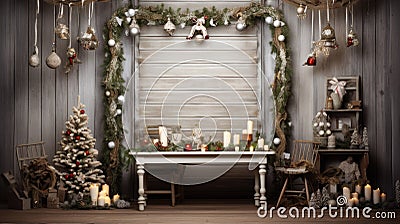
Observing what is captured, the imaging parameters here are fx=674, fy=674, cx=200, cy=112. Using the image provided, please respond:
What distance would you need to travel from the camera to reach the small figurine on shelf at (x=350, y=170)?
24.1 feet

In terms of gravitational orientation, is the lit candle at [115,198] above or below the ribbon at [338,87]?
below

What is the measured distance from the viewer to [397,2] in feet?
25.2

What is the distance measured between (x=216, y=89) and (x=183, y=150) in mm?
1016

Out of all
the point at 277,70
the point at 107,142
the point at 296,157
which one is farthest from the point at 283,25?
the point at 107,142

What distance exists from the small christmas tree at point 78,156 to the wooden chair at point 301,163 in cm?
202

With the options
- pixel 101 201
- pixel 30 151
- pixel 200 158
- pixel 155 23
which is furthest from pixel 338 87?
pixel 30 151

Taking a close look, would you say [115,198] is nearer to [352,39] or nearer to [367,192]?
[367,192]

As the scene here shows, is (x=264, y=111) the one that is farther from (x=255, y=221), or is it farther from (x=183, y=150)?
(x=255, y=221)

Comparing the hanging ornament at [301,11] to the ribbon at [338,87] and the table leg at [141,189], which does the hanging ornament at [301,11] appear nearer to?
the ribbon at [338,87]

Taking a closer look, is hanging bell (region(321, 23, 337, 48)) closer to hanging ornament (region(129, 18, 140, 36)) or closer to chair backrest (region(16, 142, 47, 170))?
hanging ornament (region(129, 18, 140, 36))

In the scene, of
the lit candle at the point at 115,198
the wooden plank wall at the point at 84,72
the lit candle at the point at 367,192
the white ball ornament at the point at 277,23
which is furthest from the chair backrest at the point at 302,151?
the lit candle at the point at 115,198

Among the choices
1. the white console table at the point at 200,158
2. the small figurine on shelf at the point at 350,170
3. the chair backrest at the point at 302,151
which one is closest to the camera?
the white console table at the point at 200,158
